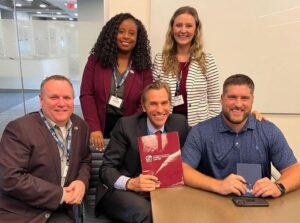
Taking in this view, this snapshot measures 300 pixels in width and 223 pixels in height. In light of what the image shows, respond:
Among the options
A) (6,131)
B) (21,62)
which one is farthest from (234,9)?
(21,62)

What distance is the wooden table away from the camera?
1.33 metres

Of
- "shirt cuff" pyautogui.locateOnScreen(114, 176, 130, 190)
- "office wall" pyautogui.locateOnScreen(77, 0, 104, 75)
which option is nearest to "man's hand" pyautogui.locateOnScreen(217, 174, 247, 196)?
"shirt cuff" pyautogui.locateOnScreen(114, 176, 130, 190)

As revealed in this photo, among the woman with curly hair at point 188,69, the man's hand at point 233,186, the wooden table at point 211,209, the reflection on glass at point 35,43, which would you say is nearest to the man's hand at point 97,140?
the woman with curly hair at point 188,69

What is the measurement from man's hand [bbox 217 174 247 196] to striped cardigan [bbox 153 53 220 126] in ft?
3.08

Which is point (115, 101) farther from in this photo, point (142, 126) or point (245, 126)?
point (245, 126)

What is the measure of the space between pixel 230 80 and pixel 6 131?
1.33 m

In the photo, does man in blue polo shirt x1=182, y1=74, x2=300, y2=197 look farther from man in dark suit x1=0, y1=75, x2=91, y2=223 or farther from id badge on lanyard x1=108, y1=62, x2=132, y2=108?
id badge on lanyard x1=108, y1=62, x2=132, y2=108

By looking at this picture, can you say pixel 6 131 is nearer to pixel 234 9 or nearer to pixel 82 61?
pixel 82 61

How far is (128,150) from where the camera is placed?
1.92m

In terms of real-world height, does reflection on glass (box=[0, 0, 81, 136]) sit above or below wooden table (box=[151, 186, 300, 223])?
above

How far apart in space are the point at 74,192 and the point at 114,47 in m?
1.20

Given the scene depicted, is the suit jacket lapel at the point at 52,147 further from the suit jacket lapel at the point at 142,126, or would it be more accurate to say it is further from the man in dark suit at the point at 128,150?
the suit jacket lapel at the point at 142,126

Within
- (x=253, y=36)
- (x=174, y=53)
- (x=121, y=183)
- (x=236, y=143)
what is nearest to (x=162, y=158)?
(x=121, y=183)

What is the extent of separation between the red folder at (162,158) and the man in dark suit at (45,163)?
46cm
